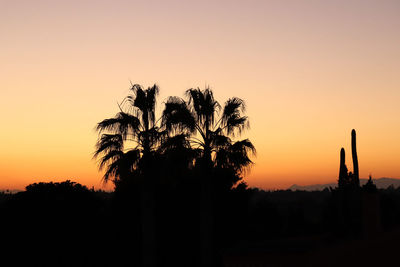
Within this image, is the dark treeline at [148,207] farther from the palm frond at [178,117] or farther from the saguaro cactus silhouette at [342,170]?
the saguaro cactus silhouette at [342,170]

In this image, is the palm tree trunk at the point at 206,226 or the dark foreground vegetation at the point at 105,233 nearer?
the palm tree trunk at the point at 206,226

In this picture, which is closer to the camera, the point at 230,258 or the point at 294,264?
the point at 294,264

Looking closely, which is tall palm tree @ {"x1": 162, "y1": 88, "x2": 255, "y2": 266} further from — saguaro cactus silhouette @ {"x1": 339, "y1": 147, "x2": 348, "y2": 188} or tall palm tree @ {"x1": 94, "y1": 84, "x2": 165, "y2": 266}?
saguaro cactus silhouette @ {"x1": 339, "y1": 147, "x2": 348, "y2": 188}

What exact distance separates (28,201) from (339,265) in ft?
57.4

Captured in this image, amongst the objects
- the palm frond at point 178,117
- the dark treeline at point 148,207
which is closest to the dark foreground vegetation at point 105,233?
the dark treeline at point 148,207

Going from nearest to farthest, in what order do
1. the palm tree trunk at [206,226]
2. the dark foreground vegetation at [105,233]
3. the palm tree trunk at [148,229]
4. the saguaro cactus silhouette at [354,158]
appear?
the palm tree trunk at [206,226] → the palm tree trunk at [148,229] → the dark foreground vegetation at [105,233] → the saguaro cactus silhouette at [354,158]

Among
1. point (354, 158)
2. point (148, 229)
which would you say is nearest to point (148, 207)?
point (148, 229)

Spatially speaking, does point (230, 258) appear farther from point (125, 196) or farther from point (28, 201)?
point (28, 201)

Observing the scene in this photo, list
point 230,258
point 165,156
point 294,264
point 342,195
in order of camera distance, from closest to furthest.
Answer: point 165,156, point 294,264, point 230,258, point 342,195

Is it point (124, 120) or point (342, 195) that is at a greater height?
point (124, 120)

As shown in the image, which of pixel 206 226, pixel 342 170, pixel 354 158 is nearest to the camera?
pixel 206 226

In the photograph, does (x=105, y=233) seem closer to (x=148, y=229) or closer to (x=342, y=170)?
(x=148, y=229)

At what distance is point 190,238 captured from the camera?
31.4 metres

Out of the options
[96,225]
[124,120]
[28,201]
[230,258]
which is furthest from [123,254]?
[230,258]
